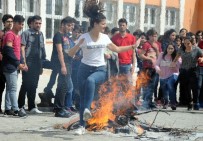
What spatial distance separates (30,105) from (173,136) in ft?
11.7

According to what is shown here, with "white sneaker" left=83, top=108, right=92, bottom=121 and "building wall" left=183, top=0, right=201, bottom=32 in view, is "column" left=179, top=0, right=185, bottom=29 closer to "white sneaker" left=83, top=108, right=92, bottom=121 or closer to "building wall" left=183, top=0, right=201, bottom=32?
"building wall" left=183, top=0, right=201, bottom=32

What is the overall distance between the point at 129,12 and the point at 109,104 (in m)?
19.7

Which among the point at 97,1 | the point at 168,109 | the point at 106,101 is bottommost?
the point at 168,109

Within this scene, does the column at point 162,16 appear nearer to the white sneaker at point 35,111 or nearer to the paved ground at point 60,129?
the paved ground at point 60,129

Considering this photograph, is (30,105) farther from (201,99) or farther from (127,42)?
(201,99)

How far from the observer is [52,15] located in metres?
22.7

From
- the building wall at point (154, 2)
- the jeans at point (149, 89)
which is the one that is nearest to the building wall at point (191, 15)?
the building wall at point (154, 2)

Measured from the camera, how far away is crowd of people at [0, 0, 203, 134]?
8.27 metres

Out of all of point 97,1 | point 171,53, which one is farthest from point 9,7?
point 97,1

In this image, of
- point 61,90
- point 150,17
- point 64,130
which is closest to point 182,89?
point 61,90

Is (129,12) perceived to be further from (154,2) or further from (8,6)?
(8,6)

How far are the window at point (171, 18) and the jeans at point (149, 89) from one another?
19413 millimetres

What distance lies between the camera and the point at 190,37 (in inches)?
470

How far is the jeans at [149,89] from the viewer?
38.7 feet
